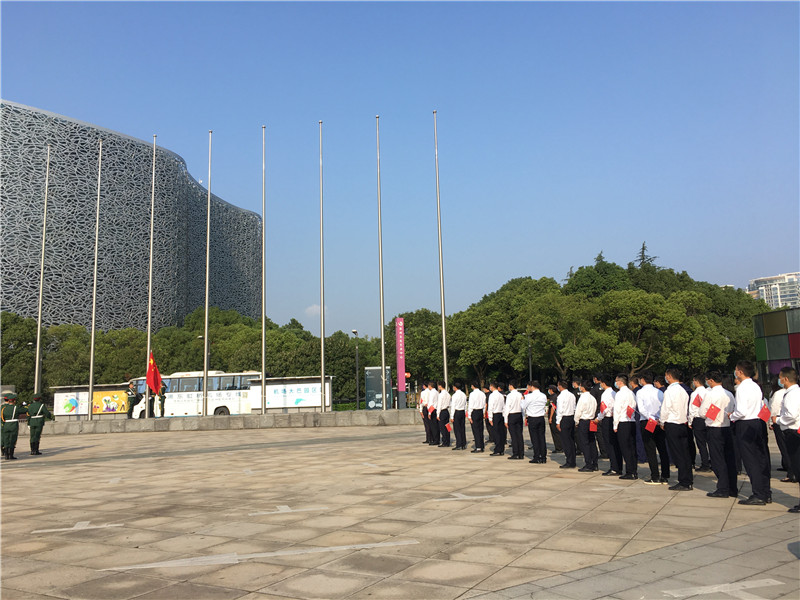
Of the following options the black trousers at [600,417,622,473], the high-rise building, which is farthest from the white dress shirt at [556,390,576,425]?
the high-rise building

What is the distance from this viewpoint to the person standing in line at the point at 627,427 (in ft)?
33.5

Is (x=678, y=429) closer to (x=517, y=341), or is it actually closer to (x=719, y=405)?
(x=719, y=405)

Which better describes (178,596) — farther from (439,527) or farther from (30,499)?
(30,499)

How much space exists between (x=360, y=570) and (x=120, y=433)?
25675 mm

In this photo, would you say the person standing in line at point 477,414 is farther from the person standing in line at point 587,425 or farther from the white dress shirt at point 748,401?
the white dress shirt at point 748,401

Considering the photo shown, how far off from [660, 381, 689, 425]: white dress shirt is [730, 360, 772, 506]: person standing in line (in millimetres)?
1006

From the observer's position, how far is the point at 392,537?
6449 millimetres

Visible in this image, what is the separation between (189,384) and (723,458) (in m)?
30.8

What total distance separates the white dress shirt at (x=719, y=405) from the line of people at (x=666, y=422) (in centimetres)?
1

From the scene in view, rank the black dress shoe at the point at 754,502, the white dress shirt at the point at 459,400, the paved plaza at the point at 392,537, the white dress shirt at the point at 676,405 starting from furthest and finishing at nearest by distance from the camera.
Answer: the white dress shirt at the point at 459,400 → the white dress shirt at the point at 676,405 → the black dress shoe at the point at 754,502 → the paved plaza at the point at 392,537

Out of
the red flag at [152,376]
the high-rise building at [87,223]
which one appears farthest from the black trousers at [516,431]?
the high-rise building at [87,223]

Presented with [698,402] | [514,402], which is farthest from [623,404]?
[514,402]

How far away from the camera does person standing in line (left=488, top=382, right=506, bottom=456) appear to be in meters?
14.2

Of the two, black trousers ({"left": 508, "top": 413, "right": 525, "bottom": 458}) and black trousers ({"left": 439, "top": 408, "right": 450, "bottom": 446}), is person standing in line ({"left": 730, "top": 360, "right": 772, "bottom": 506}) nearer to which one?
black trousers ({"left": 508, "top": 413, "right": 525, "bottom": 458})
